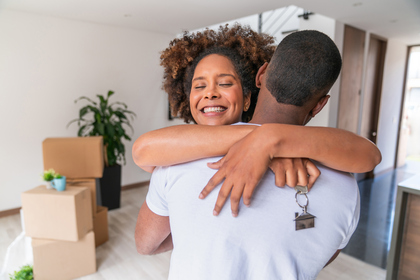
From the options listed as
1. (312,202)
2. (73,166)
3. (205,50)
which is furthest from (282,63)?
(73,166)

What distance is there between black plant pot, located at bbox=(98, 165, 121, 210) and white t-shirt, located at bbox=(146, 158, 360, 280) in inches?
130

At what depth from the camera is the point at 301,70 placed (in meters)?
0.61

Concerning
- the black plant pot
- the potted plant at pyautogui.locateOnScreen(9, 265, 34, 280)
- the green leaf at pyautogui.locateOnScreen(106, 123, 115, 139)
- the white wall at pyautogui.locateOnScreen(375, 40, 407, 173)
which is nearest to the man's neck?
the potted plant at pyautogui.locateOnScreen(9, 265, 34, 280)

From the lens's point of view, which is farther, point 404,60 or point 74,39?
point 404,60

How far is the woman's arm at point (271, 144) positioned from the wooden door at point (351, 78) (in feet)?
11.8

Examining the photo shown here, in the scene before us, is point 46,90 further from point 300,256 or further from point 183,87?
point 300,256

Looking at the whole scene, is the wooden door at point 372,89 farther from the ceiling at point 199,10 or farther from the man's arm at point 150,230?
the man's arm at point 150,230

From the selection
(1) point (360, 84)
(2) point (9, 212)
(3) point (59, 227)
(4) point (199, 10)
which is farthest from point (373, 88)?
(2) point (9, 212)

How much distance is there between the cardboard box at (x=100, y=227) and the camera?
2.79 meters

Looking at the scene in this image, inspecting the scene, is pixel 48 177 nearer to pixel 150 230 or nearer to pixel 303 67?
pixel 150 230

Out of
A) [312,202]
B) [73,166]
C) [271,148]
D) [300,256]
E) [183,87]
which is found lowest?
[73,166]

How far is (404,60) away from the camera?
5.51 meters

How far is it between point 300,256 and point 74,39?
4022 mm

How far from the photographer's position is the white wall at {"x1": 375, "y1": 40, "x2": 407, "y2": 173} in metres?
5.07
